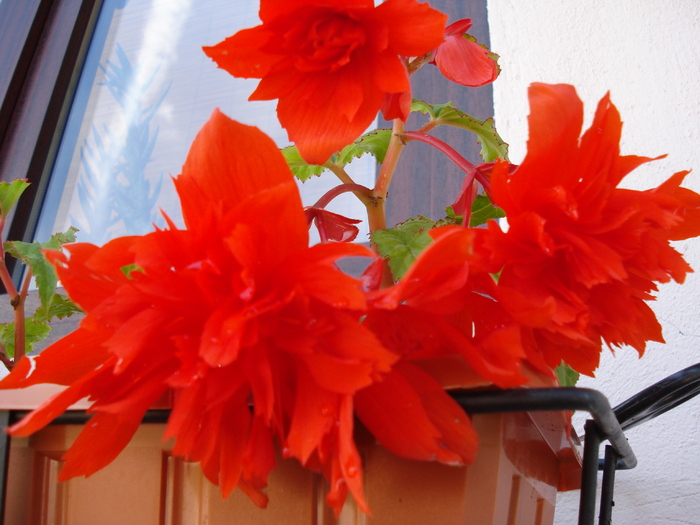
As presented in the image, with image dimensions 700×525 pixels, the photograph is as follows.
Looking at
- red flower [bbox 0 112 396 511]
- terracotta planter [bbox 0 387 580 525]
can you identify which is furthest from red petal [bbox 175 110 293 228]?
terracotta planter [bbox 0 387 580 525]

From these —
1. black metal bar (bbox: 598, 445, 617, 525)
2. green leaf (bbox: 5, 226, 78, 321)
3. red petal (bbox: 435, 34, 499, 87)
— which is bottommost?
→ black metal bar (bbox: 598, 445, 617, 525)

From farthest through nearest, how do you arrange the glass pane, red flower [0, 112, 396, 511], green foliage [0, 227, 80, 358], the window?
→ the glass pane < the window < green foliage [0, 227, 80, 358] < red flower [0, 112, 396, 511]

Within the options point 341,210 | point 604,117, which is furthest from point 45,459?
point 341,210

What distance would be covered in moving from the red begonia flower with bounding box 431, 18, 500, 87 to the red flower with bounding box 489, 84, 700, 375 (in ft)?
0.39

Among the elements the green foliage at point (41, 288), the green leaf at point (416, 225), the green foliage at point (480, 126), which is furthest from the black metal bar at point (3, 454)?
the green foliage at point (480, 126)

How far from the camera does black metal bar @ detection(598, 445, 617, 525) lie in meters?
0.26

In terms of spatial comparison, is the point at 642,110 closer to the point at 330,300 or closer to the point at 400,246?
the point at 400,246

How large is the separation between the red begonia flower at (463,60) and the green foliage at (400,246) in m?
0.11

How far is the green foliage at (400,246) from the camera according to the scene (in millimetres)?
272

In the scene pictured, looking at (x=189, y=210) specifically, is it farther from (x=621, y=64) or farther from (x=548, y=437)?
(x=621, y=64)

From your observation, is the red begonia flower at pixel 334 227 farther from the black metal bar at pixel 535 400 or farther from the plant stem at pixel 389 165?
the black metal bar at pixel 535 400

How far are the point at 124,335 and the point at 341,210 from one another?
70 centimetres

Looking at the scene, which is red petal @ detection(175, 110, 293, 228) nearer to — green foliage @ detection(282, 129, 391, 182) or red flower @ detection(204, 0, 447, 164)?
red flower @ detection(204, 0, 447, 164)

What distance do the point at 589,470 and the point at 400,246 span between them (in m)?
0.14
